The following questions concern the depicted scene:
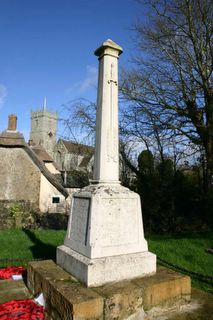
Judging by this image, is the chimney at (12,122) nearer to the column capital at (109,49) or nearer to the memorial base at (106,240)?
the column capital at (109,49)

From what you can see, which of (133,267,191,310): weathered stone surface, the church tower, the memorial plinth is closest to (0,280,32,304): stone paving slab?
the memorial plinth

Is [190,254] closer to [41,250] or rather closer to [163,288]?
[163,288]

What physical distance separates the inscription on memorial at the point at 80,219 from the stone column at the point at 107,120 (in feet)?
1.28

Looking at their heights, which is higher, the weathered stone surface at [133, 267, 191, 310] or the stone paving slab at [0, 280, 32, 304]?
the weathered stone surface at [133, 267, 191, 310]

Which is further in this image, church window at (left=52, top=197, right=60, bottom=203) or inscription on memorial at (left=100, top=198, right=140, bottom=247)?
church window at (left=52, top=197, right=60, bottom=203)

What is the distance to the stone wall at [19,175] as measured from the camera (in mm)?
20406

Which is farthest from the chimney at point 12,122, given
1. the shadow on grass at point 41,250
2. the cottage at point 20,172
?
the shadow on grass at point 41,250

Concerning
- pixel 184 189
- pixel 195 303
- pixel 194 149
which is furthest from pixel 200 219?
pixel 195 303

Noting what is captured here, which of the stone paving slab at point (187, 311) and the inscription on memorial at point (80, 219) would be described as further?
the inscription on memorial at point (80, 219)

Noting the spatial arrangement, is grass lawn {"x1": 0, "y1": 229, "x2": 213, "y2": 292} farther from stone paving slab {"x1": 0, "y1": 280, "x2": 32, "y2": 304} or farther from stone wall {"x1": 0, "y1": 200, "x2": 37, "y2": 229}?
stone wall {"x1": 0, "y1": 200, "x2": 37, "y2": 229}

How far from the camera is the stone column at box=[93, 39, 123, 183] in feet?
12.7

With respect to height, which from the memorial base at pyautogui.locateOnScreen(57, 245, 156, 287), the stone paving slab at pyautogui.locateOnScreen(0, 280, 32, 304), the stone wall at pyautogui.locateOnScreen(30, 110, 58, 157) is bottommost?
the stone paving slab at pyautogui.locateOnScreen(0, 280, 32, 304)

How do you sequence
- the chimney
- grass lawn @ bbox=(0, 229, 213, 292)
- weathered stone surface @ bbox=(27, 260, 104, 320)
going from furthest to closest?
the chimney
grass lawn @ bbox=(0, 229, 213, 292)
weathered stone surface @ bbox=(27, 260, 104, 320)

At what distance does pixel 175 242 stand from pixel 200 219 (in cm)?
709
